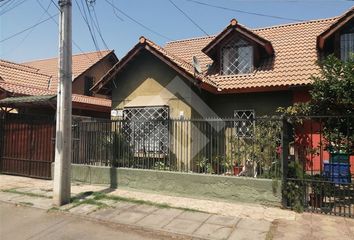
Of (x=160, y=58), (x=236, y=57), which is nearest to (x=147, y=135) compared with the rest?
(x=160, y=58)

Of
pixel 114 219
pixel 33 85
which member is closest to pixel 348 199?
pixel 114 219

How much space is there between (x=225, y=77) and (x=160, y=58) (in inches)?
112

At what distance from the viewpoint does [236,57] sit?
13.0 metres

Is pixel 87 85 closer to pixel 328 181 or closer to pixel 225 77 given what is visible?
pixel 225 77

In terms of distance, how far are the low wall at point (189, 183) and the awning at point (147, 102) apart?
2735mm

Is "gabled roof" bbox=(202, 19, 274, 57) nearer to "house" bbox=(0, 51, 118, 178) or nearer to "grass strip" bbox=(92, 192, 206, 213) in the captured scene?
"house" bbox=(0, 51, 118, 178)

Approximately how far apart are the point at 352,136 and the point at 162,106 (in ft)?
19.2

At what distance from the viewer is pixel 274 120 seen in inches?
310

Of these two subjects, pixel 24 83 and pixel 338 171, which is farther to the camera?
pixel 24 83

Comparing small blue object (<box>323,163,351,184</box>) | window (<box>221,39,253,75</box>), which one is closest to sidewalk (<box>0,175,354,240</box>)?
small blue object (<box>323,163,351,184</box>)

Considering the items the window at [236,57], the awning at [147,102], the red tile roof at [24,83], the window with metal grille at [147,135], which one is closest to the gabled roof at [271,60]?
the window at [236,57]

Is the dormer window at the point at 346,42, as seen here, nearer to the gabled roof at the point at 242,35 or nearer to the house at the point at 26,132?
the gabled roof at the point at 242,35

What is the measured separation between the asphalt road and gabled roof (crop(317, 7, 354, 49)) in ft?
29.6

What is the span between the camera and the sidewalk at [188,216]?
242 inches
